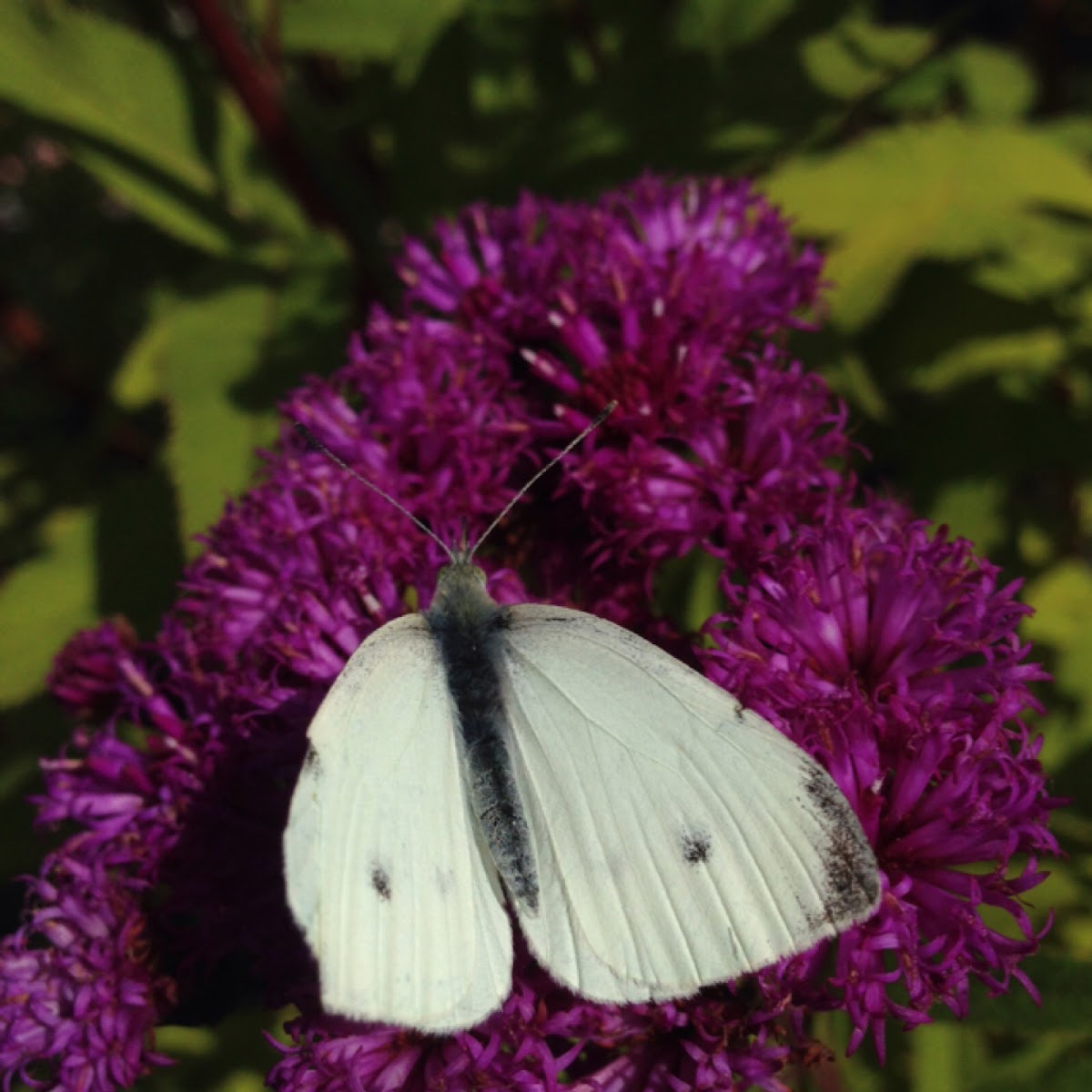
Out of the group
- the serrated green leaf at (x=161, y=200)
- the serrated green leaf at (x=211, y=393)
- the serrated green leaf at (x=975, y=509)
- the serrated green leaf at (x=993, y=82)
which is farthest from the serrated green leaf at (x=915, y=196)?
the serrated green leaf at (x=161, y=200)

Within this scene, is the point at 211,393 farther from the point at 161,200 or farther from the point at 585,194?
the point at 585,194

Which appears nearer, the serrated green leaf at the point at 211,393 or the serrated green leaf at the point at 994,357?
the serrated green leaf at the point at 211,393

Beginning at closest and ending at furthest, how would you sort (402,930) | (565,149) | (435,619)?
(402,930)
(435,619)
(565,149)

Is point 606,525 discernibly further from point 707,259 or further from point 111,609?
point 111,609

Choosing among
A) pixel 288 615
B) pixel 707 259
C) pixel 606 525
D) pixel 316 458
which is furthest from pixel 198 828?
pixel 707 259

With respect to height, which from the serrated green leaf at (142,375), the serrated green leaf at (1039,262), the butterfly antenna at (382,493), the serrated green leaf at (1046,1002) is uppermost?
the serrated green leaf at (1039,262)

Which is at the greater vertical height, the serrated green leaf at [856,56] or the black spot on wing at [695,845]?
the serrated green leaf at [856,56]

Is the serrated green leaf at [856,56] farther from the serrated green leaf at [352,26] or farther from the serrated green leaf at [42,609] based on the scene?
the serrated green leaf at [42,609]
